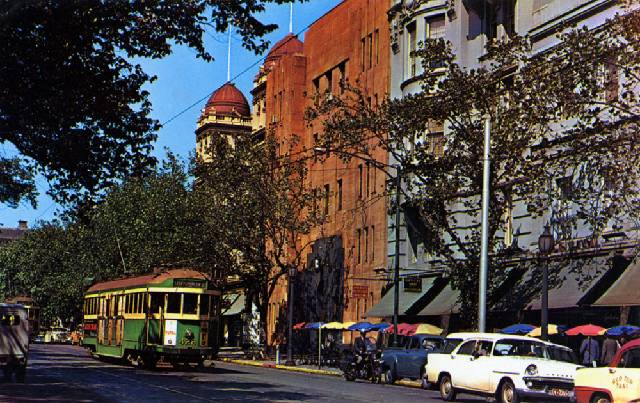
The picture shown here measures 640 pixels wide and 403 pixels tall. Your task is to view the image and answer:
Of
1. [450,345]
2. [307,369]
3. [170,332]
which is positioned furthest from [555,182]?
[307,369]

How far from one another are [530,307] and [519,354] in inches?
472

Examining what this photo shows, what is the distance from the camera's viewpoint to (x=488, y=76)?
117 ft

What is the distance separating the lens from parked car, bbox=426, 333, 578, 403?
74.8 ft

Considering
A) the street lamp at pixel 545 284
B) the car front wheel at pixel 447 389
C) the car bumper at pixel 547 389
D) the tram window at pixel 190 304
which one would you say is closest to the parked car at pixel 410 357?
the street lamp at pixel 545 284

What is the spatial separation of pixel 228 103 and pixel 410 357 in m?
68.0

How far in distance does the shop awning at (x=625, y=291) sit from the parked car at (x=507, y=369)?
6.42 m

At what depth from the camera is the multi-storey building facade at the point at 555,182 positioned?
3369 cm

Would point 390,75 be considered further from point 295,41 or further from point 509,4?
point 295,41

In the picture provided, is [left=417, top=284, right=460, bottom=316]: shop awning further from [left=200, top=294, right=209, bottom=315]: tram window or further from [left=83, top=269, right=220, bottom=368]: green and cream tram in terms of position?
[left=200, top=294, right=209, bottom=315]: tram window

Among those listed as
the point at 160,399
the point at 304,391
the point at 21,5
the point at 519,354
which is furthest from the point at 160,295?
the point at 21,5

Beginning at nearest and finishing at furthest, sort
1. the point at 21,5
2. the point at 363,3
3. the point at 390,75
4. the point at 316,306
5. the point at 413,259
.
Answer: the point at 21,5, the point at 413,259, the point at 390,75, the point at 363,3, the point at 316,306

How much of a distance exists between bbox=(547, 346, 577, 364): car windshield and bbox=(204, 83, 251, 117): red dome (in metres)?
76.1

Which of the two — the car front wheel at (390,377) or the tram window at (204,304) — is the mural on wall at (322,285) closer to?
the tram window at (204,304)

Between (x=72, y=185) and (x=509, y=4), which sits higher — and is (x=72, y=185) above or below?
below
